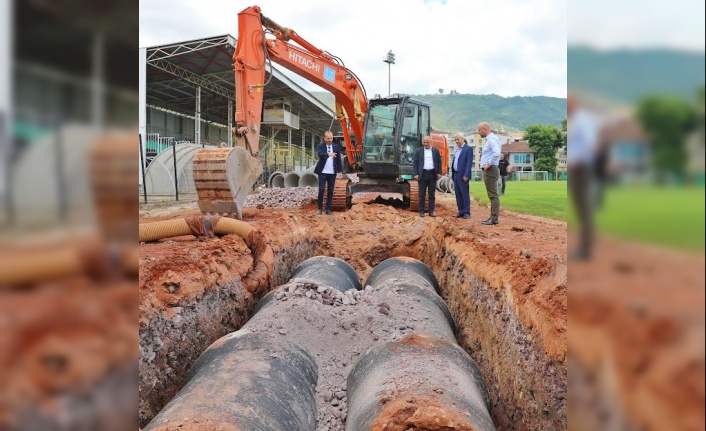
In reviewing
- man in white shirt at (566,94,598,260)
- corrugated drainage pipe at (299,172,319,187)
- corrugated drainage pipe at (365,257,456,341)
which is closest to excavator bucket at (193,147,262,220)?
corrugated drainage pipe at (365,257,456,341)

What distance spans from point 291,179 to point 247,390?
2183 centimetres

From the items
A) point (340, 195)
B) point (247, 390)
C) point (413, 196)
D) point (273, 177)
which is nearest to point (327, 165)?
point (340, 195)

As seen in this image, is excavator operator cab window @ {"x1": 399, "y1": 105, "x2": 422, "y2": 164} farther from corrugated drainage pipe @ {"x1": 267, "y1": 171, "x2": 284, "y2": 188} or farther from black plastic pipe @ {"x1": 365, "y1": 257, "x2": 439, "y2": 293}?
corrugated drainage pipe @ {"x1": 267, "y1": 171, "x2": 284, "y2": 188}

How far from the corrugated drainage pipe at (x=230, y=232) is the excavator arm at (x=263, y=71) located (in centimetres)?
267

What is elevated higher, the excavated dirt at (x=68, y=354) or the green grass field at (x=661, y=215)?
the green grass field at (x=661, y=215)

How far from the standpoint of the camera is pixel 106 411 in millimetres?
535

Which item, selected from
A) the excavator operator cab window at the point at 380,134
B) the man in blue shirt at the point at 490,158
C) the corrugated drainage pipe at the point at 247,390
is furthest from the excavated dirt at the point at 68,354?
the excavator operator cab window at the point at 380,134

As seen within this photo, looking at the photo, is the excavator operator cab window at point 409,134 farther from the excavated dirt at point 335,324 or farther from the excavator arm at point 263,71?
the excavated dirt at point 335,324

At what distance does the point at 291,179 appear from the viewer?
24562mm

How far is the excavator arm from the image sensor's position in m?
8.98

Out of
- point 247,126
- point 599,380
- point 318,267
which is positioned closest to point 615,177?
point 599,380

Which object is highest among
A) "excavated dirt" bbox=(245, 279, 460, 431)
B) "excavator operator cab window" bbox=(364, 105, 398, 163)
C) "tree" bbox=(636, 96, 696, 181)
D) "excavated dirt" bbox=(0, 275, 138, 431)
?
"excavator operator cab window" bbox=(364, 105, 398, 163)

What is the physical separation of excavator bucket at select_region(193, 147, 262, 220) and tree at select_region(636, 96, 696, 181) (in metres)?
7.53

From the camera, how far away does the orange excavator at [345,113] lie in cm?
905
